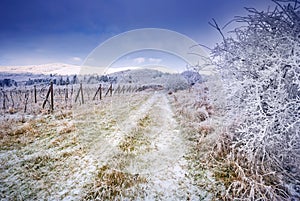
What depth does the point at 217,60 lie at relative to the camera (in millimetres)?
4277

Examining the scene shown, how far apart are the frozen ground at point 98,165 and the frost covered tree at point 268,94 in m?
1.01

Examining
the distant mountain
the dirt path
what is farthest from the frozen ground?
the distant mountain

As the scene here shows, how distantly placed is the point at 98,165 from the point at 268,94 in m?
3.96

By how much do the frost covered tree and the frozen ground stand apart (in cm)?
101

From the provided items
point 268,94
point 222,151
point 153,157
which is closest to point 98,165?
point 153,157

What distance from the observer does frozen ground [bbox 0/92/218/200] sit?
10.0 feet

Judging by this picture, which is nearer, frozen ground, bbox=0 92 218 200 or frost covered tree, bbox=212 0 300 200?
frost covered tree, bbox=212 0 300 200

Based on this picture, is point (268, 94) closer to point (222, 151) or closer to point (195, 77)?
point (222, 151)

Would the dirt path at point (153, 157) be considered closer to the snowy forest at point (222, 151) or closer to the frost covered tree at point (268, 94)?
the snowy forest at point (222, 151)

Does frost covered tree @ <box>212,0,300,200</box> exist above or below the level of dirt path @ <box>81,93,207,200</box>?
above

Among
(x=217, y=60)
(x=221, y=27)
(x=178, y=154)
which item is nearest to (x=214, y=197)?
(x=178, y=154)

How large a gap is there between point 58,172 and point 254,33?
16.8ft

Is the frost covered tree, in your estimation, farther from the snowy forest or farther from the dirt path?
the dirt path

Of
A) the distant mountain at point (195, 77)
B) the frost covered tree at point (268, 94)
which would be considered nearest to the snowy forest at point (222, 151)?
the frost covered tree at point (268, 94)
